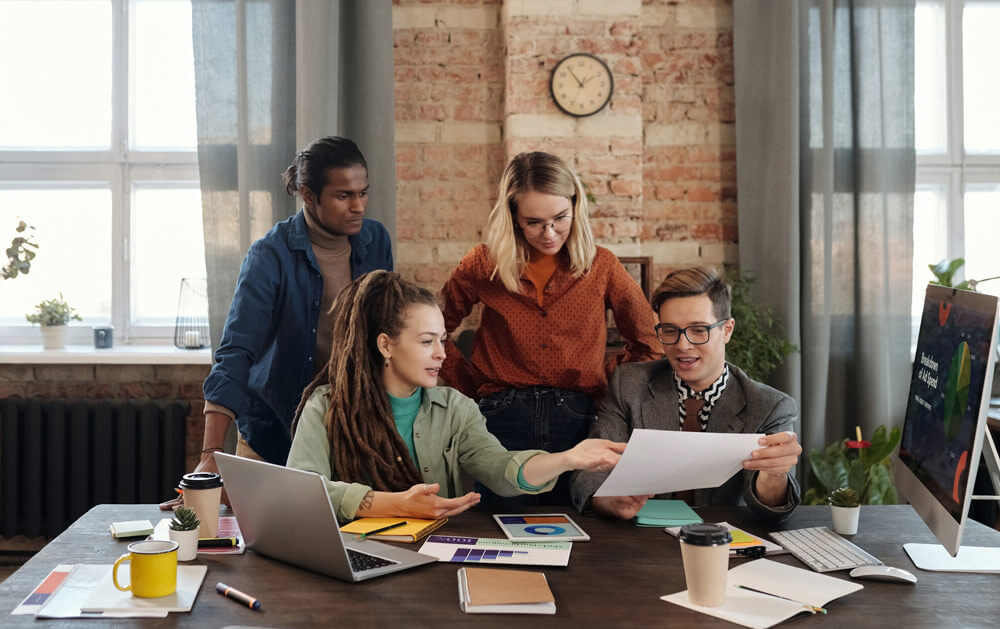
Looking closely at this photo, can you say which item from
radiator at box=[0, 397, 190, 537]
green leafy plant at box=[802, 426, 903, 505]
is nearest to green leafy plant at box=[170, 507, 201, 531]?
radiator at box=[0, 397, 190, 537]

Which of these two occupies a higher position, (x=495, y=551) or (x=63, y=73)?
(x=63, y=73)

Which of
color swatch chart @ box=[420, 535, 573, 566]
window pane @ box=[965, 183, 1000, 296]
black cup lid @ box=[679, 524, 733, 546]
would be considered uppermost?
window pane @ box=[965, 183, 1000, 296]

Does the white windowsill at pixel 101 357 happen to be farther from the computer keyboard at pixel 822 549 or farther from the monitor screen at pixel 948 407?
the monitor screen at pixel 948 407

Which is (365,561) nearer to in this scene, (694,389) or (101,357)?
(694,389)

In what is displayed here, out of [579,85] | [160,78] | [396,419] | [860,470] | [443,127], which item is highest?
[160,78]

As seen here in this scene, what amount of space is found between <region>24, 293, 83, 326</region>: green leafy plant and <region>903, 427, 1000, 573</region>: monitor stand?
3234 mm

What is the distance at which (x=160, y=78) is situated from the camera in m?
3.81

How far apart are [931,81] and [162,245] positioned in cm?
349

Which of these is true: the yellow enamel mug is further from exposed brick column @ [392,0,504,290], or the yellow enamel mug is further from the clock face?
the clock face

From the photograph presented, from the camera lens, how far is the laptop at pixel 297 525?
1346 mm

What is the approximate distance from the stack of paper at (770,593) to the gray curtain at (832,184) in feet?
7.28

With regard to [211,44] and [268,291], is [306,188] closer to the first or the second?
[268,291]

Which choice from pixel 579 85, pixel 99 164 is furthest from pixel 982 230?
pixel 99 164

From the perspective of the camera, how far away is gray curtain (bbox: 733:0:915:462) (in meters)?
3.56
